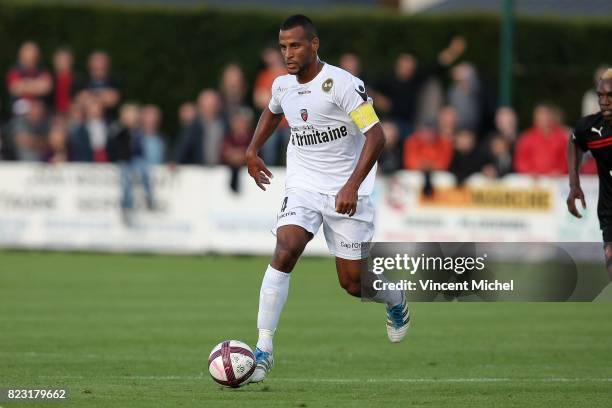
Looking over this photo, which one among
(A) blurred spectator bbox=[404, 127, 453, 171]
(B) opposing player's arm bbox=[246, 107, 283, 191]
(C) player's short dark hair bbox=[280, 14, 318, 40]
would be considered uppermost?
(A) blurred spectator bbox=[404, 127, 453, 171]

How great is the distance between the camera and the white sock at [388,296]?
1102 cm

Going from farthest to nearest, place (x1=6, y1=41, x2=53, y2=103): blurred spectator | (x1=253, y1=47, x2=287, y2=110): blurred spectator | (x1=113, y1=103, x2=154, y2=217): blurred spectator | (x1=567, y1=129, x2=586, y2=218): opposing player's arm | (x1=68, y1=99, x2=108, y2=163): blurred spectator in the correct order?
(x1=6, y1=41, x2=53, y2=103): blurred spectator, (x1=253, y1=47, x2=287, y2=110): blurred spectator, (x1=68, y1=99, x2=108, y2=163): blurred spectator, (x1=113, y1=103, x2=154, y2=217): blurred spectator, (x1=567, y1=129, x2=586, y2=218): opposing player's arm

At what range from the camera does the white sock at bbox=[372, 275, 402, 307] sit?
434 inches

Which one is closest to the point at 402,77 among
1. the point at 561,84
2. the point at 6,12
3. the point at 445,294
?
the point at 561,84

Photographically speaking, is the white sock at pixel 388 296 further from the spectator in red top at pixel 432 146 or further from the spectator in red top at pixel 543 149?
the spectator in red top at pixel 543 149

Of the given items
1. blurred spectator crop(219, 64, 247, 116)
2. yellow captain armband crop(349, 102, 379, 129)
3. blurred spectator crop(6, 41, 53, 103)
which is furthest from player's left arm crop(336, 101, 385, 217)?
blurred spectator crop(6, 41, 53, 103)

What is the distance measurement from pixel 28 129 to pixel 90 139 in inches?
53.6

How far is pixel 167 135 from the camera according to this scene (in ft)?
96.5

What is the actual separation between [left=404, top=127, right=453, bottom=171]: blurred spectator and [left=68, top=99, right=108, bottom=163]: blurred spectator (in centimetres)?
493

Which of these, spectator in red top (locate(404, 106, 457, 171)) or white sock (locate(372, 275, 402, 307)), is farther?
spectator in red top (locate(404, 106, 457, 171))

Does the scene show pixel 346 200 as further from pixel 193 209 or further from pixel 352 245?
pixel 193 209

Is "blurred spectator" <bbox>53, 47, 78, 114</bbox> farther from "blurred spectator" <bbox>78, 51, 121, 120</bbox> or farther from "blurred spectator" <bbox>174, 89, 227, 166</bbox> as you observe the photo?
"blurred spectator" <bbox>174, 89, 227, 166</bbox>

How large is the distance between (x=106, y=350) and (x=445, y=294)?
3.58 metres

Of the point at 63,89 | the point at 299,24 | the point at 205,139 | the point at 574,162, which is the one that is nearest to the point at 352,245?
the point at 299,24
